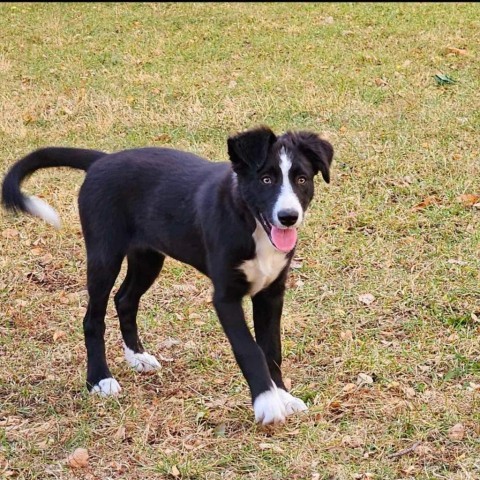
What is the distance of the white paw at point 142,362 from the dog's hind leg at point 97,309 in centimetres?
21

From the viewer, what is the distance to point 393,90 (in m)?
9.71

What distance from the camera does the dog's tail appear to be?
4.98 metres

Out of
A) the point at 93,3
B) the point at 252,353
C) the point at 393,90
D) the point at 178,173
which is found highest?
the point at 178,173

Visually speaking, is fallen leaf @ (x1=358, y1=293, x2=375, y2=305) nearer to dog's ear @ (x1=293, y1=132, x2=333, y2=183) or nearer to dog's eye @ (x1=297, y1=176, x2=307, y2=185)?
dog's ear @ (x1=293, y1=132, x2=333, y2=183)

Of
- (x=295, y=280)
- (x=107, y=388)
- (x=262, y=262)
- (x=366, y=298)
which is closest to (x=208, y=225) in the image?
(x=262, y=262)

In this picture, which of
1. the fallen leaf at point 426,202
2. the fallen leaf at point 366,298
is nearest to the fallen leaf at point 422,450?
the fallen leaf at point 366,298

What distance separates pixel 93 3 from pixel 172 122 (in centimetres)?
773

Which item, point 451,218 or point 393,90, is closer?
point 451,218

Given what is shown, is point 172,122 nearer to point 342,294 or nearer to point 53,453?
point 342,294

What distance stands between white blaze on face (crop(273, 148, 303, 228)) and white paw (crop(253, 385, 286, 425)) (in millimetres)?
753

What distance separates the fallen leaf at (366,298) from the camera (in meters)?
5.70

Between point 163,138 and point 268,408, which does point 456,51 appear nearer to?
point 163,138

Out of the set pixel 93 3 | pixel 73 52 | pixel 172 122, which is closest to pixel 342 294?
pixel 172 122

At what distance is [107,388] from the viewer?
15.8 ft
